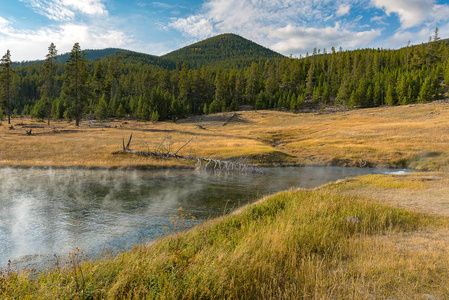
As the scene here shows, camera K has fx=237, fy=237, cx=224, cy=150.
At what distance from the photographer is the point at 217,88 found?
111 metres

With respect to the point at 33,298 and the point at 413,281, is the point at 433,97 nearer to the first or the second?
the point at 413,281

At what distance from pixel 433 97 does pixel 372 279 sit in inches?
4603

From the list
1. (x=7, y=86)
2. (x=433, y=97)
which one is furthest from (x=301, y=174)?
(x=433, y=97)

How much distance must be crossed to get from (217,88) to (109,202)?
10045cm

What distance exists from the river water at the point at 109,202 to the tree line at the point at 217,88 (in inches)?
1943

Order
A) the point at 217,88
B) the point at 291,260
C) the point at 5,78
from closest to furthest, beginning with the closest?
1. the point at 291,260
2. the point at 5,78
3. the point at 217,88

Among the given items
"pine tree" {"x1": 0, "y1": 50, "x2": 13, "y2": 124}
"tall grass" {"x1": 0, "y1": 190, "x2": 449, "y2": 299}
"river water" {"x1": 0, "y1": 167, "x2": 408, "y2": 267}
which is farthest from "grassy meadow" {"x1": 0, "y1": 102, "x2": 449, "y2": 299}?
"pine tree" {"x1": 0, "y1": 50, "x2": 13, "y2": 124}

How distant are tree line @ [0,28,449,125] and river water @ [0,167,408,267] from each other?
49.4 m

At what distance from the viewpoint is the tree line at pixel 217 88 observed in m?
71.5

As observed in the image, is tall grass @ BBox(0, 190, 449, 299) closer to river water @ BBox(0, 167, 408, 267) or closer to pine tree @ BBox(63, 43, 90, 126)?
river water @ BBox(0, 167, 408, 267)

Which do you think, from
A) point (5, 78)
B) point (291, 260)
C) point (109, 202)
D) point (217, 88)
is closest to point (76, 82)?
point (5, 78)

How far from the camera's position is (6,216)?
13.3 meters

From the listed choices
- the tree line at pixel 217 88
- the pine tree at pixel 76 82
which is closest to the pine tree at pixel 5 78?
the tree line at pixel 217 88

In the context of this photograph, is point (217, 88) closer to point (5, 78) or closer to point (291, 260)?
point (5, 78)
